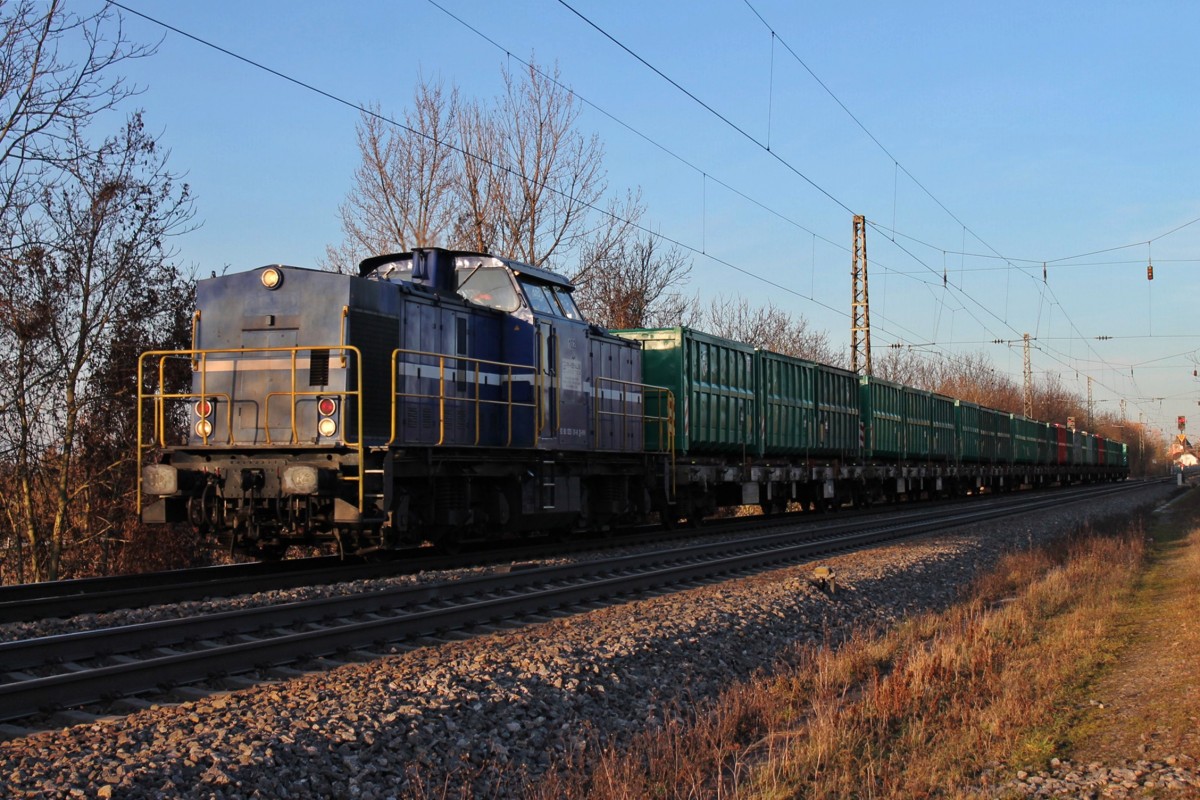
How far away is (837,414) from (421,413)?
16167 millimetres

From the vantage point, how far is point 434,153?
991 inches

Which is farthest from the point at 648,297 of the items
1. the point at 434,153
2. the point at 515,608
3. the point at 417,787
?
the point at 417,787

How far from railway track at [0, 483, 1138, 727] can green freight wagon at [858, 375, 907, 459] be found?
16255 millimetres

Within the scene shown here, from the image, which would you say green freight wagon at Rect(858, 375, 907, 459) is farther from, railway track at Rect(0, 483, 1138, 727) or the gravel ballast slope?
the gravel ballast slope

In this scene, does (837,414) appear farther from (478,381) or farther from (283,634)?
(283,634)

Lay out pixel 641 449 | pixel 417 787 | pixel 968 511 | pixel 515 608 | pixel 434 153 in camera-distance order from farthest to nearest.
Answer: pixel 968 511 → pixel 434 153 → pixel 641 449 → pixel 515 608 → pixel 417 787

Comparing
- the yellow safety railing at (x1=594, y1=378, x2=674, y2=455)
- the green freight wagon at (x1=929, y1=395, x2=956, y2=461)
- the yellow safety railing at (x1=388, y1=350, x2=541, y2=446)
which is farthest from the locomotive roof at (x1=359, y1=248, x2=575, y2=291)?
the green freight wagon at (x1=929, y1=395, x2=956, y2=461)

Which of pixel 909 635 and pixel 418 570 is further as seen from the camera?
pixel 418 570

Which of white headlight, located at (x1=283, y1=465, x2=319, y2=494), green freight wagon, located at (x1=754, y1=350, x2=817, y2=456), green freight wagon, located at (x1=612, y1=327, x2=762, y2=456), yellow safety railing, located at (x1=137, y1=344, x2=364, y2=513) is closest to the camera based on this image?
white headlight, located at (x1=283, y1=465, x2=319, y2=494)

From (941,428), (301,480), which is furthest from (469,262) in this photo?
(941,428)

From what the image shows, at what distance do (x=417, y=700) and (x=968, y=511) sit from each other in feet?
80.2

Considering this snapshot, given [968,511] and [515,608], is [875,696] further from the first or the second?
[968,511]

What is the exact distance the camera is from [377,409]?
11.5 m

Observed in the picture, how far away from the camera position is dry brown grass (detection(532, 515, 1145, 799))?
5344 mm
